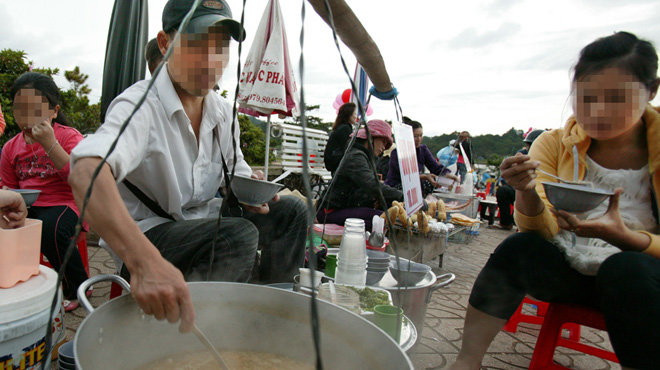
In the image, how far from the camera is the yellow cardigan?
57.0 inches

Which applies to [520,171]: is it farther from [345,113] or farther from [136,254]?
[345,113]

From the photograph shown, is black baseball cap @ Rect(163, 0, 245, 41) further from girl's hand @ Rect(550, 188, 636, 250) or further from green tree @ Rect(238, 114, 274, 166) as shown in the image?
green tree @ Rect(238, 114, 274, 166)

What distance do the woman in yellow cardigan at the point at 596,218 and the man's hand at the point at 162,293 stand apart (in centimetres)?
129

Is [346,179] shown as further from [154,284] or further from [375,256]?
[154,284]

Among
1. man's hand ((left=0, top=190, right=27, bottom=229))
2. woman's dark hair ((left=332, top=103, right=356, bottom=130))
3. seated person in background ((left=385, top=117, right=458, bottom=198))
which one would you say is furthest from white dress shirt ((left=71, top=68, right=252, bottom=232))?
seated person in background ((left=385, top=117, right=458, bottom=198))

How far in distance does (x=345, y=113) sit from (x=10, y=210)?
126 inches

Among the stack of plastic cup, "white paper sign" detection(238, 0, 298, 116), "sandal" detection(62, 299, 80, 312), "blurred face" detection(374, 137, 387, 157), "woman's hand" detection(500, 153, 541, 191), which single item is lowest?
"sandal" detection(62, 299, 80, 312)

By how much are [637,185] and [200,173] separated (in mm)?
1989

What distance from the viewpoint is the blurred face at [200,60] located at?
48.9 inches

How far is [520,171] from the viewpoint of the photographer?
139cm

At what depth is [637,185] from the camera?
60.3 inches

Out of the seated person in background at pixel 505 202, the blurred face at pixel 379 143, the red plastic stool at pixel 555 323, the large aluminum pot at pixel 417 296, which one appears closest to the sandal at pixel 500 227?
the seated person in background at pixel 505 202

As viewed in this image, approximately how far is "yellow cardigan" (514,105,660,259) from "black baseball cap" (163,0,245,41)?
60.1 inches

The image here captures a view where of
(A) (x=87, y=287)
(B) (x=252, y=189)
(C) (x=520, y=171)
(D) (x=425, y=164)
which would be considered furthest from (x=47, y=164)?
(D) (x=425, y=164)
